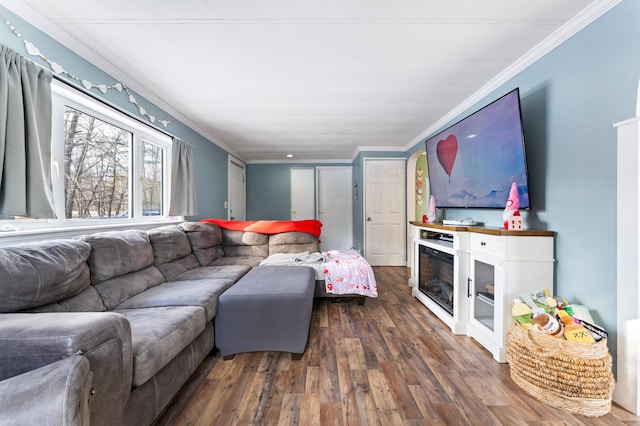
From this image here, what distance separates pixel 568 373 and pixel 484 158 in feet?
5.17

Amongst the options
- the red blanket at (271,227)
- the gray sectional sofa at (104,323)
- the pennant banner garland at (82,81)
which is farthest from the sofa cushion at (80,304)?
the red blanket at (271,227)

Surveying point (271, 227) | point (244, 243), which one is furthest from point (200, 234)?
point (271, 227)

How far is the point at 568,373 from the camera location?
1318mm

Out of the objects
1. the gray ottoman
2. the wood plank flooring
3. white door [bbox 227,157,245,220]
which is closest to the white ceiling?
the gray ottoman

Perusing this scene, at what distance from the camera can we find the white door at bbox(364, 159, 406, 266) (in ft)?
15.4

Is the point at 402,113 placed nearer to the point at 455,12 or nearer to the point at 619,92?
the point at 455,12

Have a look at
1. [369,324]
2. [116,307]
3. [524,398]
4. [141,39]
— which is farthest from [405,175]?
[116,307]

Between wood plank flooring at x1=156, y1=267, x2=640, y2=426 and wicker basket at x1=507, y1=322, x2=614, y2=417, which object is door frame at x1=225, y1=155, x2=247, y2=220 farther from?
wicker basket at x1=507, y1=322, x2=614, y2=417

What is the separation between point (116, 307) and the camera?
1.64 metres

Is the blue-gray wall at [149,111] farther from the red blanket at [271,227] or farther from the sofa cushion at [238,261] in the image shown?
the sofa cushion at [238,261]

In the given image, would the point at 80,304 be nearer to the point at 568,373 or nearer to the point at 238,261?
the point at 238,261

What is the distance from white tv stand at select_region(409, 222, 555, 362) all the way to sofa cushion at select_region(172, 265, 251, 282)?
1983 millimetres

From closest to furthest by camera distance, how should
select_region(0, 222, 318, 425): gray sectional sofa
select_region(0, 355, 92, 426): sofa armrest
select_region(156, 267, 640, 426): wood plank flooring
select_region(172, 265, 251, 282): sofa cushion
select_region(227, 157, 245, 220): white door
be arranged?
select_region(0, 355, 92, 426): sofa armrest → select_region(0, 222, 318, 425): gray sectional sofa → select_region(156, 267, 640, 426): wood plank flooring → select_region(172, 265, 251, 282): sofa cushion → select_region(227, 157, 245, 220): white door

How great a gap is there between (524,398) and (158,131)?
382 cm
